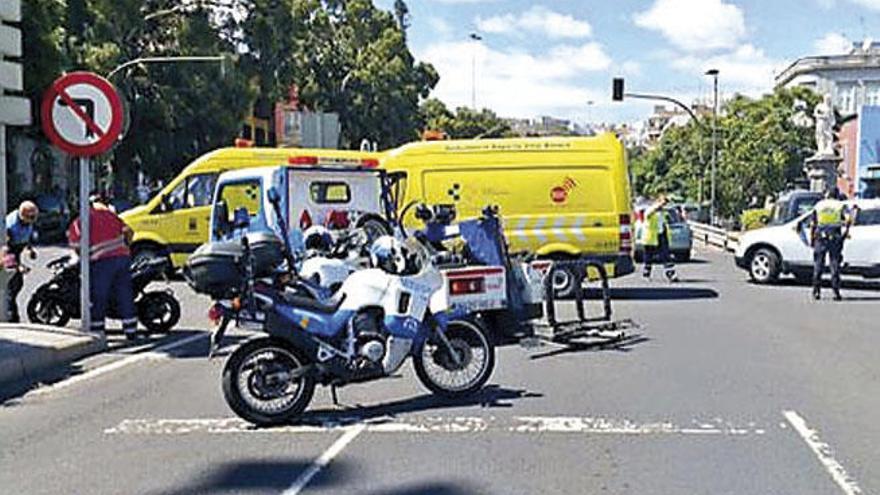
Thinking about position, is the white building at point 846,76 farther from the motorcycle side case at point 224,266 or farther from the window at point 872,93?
the motorcycle side case at point 224,266

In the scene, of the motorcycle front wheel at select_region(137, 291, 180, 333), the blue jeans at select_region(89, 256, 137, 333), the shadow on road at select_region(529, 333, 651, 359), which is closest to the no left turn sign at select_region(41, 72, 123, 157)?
the blue jeans at select_region(89, 256, 137, 333)

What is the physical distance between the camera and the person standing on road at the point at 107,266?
12188 millimetres

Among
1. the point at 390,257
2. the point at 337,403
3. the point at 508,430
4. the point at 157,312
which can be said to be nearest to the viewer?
the point at 508,430

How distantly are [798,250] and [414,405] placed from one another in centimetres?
1291

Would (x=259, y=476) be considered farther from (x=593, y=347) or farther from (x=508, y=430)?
(x=593, y=347)

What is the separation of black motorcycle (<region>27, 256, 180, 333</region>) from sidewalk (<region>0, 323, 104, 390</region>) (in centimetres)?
59

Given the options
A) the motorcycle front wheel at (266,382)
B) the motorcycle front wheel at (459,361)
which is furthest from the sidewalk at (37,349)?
the motorcycle front wheel at (459,361)

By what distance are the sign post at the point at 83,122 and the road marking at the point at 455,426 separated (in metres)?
4.13

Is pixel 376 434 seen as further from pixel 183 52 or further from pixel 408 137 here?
pixel 408 137

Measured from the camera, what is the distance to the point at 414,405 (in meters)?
8.68

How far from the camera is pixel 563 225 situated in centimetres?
1733

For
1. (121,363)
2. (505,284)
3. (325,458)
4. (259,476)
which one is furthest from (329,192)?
(259,476)

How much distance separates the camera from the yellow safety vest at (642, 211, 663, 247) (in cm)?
2053

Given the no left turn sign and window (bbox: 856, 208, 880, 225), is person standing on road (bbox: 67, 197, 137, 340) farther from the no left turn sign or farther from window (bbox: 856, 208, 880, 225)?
window (bbox: 856, 208, 880, 225)
